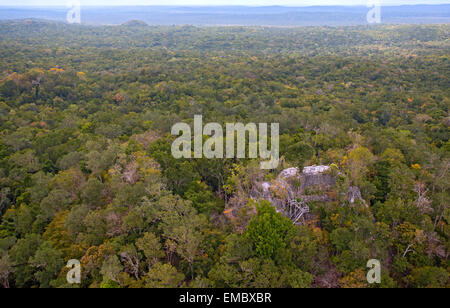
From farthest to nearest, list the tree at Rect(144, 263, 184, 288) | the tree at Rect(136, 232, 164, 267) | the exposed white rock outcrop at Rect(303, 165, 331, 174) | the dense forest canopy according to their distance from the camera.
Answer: the exposed white rock outcrop at Rect(303, 165, 331, 174) → the tree at Rect(136, 232, 164, 267) → the dense forest canopy → the tree at Rect(144, 263, 184, 288)

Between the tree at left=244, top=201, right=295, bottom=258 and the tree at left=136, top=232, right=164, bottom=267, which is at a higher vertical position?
the tree at left=244, top=201, right=295, bottom=258

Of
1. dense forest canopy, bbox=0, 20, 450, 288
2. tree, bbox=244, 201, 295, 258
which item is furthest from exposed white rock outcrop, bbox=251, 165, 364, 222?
tree, bbox=244, 201, 295, 258

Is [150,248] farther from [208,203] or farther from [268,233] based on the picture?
[268,233]

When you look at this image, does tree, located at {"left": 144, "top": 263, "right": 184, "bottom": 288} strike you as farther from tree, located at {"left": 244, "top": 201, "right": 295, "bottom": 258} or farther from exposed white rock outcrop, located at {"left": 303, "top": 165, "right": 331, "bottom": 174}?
exposed white rock outcrop, located at {"left": 303, "top": 165, "right": 331, "bottom": 174}

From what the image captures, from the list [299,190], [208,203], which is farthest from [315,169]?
[208,203]

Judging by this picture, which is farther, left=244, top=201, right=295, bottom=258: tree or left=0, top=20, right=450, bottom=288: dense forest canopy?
left=0, top=20, right=450, bottom=288: dense forest canopy

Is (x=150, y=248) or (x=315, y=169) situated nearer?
(x=150, y=248)

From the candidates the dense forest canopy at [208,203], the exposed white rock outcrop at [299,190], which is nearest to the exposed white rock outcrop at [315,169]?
the exposed white rock outcrop at [299,190]

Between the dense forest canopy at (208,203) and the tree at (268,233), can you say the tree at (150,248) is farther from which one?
the tree at (268,233)

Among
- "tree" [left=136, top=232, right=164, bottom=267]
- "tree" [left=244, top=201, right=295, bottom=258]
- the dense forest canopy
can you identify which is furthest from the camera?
"tree" [left=136, top=232, right=164, bottom=267]

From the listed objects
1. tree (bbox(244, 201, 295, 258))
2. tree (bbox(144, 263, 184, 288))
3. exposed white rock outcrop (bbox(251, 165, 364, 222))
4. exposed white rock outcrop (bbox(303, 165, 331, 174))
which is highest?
exposed white rock outcrop (bbox(303, 165, 331, 174))
